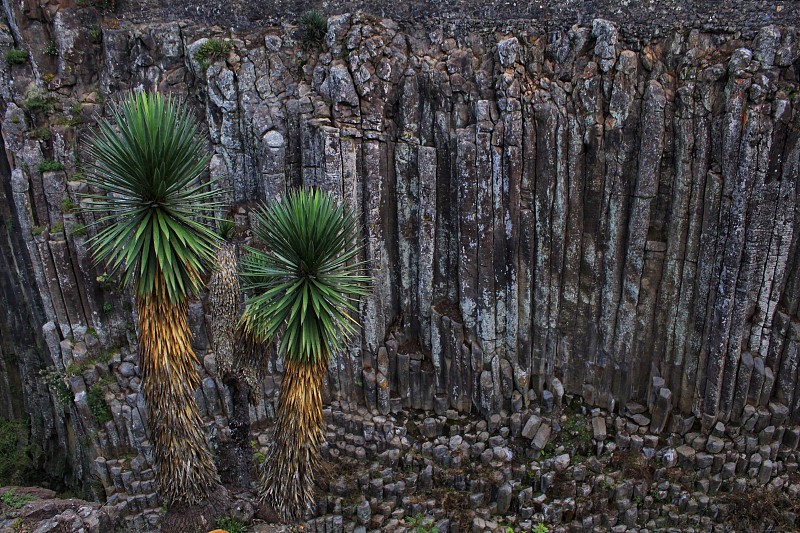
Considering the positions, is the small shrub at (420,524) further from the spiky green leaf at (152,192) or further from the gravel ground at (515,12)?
the gravel ground at (515,12)

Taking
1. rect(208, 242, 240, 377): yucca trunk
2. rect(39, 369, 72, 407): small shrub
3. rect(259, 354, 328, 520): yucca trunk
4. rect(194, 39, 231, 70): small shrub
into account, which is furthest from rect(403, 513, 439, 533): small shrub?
rect(194, 39, 231, 70): small shrub

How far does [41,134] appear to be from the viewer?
16344 mm

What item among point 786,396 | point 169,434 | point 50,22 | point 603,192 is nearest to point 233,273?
point 169,434

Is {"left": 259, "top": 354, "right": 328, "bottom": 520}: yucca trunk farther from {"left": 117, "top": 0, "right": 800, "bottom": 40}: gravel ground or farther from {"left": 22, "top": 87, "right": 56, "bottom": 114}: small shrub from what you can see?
{"left": 22, "top": 87, "right": 56, "bottom": 114}: small shrub

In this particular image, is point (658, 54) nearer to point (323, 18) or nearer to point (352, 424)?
point (323, 18)

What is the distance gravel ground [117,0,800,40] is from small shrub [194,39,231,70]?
37.7 inches

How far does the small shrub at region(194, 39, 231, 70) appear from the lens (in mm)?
15773

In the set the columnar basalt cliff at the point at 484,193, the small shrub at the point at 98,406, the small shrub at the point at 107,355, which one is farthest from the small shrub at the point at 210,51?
the small shrub at the point at 98,406

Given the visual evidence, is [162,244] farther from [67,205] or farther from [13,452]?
[13,452]

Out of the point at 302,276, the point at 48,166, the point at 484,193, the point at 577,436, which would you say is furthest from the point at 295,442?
the point at 48,166

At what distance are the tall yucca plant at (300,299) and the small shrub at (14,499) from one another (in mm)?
6186

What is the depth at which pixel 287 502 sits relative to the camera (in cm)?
1293

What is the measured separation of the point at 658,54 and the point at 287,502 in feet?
41.6

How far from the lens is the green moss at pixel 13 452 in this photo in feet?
59.4
